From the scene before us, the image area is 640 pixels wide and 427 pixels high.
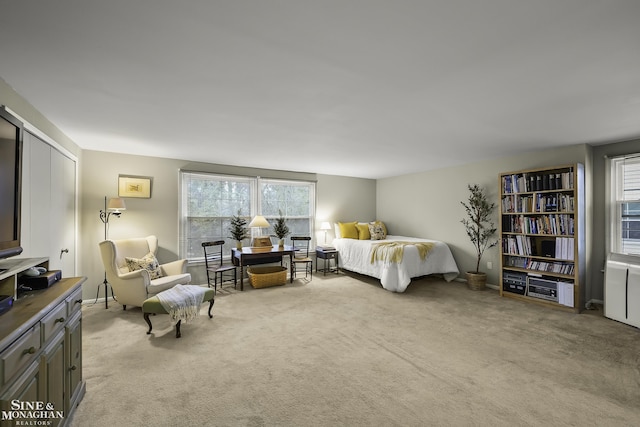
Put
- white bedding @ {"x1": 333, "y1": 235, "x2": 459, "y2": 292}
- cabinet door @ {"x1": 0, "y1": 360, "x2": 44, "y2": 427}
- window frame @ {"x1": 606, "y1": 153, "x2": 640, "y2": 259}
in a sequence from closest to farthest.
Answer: cabinet door @ {"x1": 0, "y1": 360, "x2": 44, "y2": 427}, window frame @ {"x1": 606, "y1": 153, "x2": 640, "y2": 259}, white bedding @ {"x1": 333, "y1": 235, "x2": 459, "y2": 292}

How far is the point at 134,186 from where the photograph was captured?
452 cm

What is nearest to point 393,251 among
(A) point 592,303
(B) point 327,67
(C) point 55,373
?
(A) point 592,303

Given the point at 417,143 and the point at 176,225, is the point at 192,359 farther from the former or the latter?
the point at 417,143

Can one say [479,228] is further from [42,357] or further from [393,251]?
[42,357]

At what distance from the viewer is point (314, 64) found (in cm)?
188

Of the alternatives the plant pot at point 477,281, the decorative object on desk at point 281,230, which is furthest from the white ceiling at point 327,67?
the decorative object on desk at point 281,230

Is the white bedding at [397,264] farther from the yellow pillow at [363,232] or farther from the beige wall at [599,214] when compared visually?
the beige wall at [599,214]

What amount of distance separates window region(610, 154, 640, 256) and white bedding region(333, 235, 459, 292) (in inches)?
90.2

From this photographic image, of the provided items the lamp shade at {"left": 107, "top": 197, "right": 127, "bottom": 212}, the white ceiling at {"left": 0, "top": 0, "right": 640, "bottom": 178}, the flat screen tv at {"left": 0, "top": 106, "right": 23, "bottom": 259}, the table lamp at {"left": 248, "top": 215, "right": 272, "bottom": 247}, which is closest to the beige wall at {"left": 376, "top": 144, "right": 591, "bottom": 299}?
the white ceiling at {"left": 0, "top": 0, "right": 640, "bottom": 178}

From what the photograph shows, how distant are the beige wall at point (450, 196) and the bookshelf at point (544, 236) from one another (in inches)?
10.6

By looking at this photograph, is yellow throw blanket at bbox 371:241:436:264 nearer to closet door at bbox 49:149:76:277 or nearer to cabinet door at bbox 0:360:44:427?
cabinet door at bbox 0:360:44:427

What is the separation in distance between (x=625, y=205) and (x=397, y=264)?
10.4 feet

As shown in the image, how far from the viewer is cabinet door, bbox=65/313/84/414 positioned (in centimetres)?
175

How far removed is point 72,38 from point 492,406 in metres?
3.55
